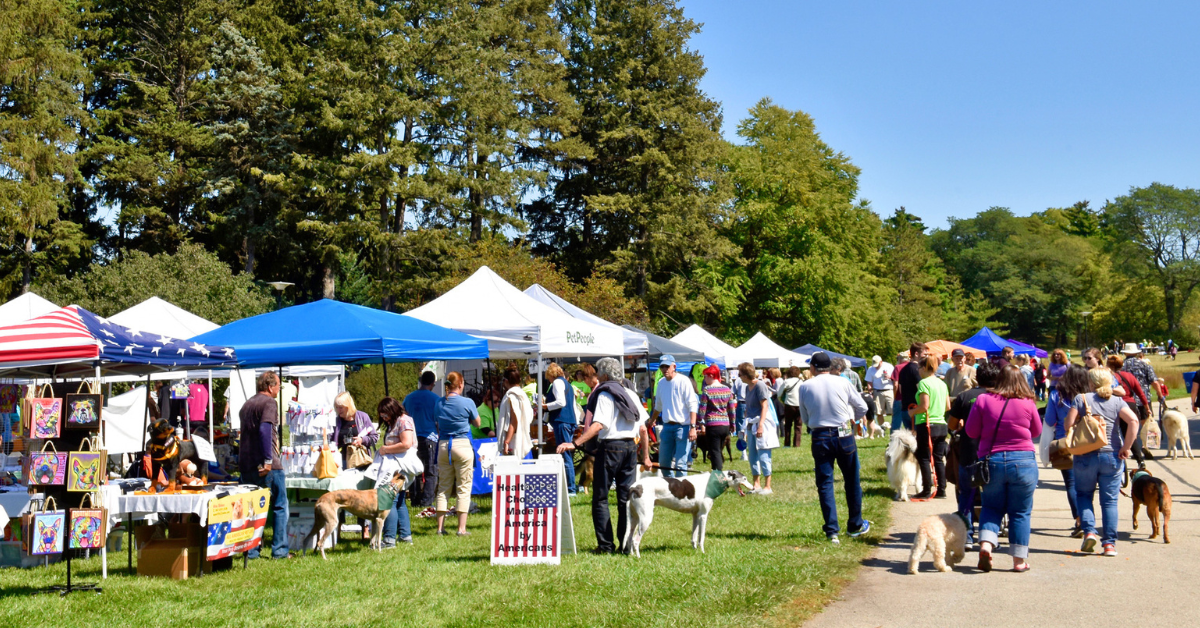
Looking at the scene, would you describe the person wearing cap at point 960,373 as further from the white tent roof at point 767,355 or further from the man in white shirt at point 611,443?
the white tent roof at point 767,355

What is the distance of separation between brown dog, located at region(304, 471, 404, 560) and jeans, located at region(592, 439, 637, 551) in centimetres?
196

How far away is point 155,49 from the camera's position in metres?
35.9

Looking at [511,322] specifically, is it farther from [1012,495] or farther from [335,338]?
[1012,495]

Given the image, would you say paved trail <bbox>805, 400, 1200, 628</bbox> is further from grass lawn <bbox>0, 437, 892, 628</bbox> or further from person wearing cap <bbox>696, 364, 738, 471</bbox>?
person wearing cap <bbox>696, 364, 738, 471</bbox>

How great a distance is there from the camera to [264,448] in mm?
8117

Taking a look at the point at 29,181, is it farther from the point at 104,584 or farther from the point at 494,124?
the point at 104,584

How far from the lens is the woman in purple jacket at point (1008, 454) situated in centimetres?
682

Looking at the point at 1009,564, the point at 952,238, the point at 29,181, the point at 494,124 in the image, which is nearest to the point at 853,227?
the point at 494,124

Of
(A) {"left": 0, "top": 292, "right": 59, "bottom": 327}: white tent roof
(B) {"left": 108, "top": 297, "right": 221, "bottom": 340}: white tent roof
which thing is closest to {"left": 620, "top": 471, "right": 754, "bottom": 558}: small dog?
(A) {"left": 0, "top": 292, "right": 59, "bottom": 327}: white tent roof

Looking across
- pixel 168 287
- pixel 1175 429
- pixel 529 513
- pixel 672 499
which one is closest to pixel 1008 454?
pixel 672 499

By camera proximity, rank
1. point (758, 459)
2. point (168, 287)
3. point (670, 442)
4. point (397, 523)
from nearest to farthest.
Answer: point (397, 523), point (670, 442), point (758, 459), point (168, 287)

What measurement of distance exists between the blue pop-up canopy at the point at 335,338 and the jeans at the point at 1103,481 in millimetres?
6267

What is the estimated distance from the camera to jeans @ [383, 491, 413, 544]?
8938 millimetres

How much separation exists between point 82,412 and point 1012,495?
6.78 meters
